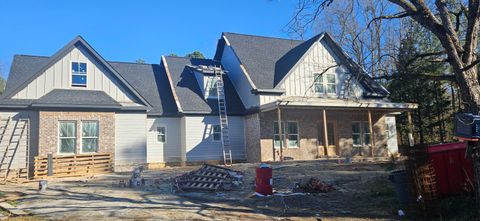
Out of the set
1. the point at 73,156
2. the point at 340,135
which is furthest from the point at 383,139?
the point at 73,156

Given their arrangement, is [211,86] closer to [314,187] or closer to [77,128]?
[77,128]

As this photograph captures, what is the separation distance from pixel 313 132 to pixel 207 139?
6179 mm

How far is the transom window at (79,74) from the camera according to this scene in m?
19.4

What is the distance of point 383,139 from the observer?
1020 inches

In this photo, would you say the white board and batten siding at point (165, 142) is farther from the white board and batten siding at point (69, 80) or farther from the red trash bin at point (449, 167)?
the red trash bin at point (449, 167)

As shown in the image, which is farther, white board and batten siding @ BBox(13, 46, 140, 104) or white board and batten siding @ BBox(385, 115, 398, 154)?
white board and batten siding @ BBox(385, 115, 398, 154)

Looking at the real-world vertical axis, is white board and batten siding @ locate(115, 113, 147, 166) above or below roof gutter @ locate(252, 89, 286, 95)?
below

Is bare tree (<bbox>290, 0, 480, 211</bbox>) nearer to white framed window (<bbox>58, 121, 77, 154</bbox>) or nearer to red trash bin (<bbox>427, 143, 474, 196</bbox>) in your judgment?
red trash bin (<bbox>427, 143, 474, 196</bbox>)

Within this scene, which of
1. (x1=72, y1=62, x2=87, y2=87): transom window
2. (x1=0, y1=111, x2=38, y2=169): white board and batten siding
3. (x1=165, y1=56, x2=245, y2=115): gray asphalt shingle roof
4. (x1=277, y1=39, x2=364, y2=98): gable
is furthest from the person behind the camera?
(x1=277, y1=39, x2=364, y2=98): gable

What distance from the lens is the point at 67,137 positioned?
1848 cm

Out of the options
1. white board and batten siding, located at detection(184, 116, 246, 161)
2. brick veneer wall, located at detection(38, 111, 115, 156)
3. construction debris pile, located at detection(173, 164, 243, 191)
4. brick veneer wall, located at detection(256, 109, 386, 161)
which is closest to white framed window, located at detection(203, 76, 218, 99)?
white board and batten siding, located at detection(184, 116, 246, 161)

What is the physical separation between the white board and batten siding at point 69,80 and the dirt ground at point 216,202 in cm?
743

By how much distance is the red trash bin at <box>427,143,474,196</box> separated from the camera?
833 centimetres

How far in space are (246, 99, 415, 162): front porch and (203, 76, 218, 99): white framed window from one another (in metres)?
2.59
